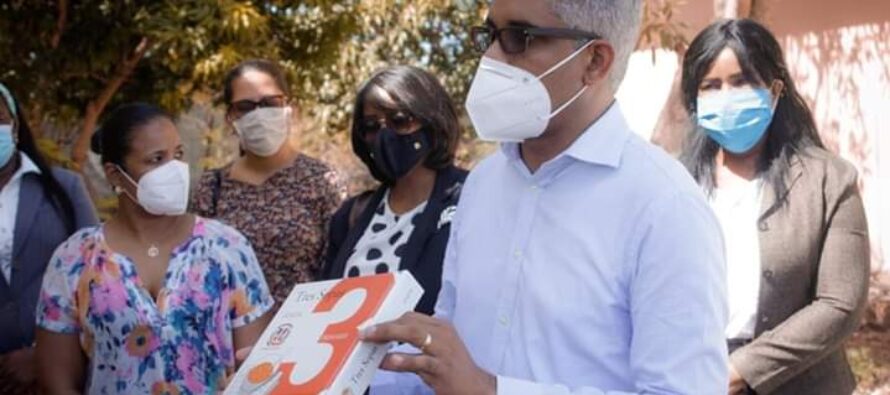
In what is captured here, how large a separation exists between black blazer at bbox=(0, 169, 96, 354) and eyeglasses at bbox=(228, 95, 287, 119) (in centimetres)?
85

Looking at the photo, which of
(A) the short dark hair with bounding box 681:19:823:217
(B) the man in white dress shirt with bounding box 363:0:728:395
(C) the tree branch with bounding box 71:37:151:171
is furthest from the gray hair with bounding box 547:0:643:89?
(C) the tree branch with bounding box 71:37:151:171

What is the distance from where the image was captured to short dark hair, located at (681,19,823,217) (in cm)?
294

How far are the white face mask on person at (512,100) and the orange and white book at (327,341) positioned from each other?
1.06 feet

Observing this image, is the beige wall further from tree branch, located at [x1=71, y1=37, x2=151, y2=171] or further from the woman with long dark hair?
tree branch, located at [x1=71, y1=37, x2=151, y2=171]

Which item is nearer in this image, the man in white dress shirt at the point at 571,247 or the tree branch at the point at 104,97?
the man in white dress shirt at the point at 571,247

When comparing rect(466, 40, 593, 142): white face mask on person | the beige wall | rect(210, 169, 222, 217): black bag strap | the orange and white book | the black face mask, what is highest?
rect(466, 40, 593, 142): white face mask on person

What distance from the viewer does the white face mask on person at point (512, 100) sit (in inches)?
70.1

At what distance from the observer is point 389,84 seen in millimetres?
3348

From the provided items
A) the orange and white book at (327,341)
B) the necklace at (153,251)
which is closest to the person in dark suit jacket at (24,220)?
the necklace at (153,251)

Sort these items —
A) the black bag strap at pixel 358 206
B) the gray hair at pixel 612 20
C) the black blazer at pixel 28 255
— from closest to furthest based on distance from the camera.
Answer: the gray hair at pixel 612 20 → the black blazer at pixel 28 255 → the black bag strap at pixel 358 206

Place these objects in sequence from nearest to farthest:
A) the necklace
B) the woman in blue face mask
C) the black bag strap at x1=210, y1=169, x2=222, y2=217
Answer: the woman in blue face mask → the necklace → the black bag strap at x1=210, y1=169, x2=222, y2=217

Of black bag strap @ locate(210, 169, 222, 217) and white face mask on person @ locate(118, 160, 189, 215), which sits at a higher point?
white face mask on person @ locate(118, 160, 189, 215)

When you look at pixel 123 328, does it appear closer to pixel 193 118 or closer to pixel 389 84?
pixel 389 84

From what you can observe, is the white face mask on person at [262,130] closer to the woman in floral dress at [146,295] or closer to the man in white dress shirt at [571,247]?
the woman in floral dress at [146,295]
